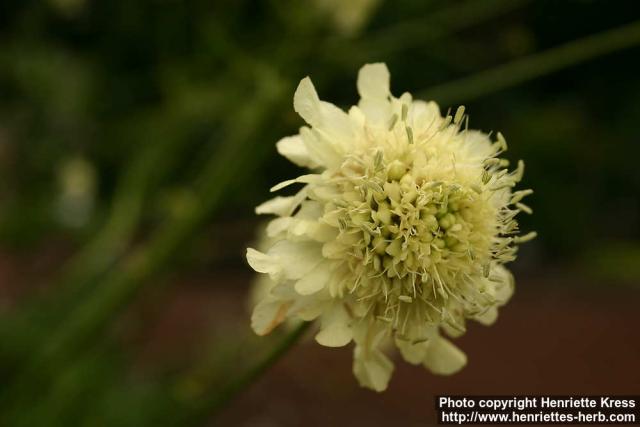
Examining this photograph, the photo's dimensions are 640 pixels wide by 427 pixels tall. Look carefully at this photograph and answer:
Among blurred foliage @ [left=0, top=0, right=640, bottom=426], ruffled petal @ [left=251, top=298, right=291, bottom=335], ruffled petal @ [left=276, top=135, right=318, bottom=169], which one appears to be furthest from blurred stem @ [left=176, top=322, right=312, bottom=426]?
blurred foliage @ [left=0, top=0, right=640, bottom=426]

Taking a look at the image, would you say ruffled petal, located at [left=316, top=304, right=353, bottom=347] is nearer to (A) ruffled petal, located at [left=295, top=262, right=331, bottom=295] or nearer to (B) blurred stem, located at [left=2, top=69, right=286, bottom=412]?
(A) ruffled petal, located at [left=295, top=262, right=331, bottom=295]

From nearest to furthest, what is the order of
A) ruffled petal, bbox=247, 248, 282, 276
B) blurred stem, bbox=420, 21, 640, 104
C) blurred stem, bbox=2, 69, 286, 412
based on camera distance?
ruffled petal, bbox=247, 248, 282, 276
blurred stem, bbox=420, 21, 640, 104
blurred stem, bbox=2, 69, 286, 412

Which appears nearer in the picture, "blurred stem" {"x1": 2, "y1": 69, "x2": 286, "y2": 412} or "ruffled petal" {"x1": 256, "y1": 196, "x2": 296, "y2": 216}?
"ruffled petal" {"x1": 256, "y1": 196, "x2": 296, "y2": 216}

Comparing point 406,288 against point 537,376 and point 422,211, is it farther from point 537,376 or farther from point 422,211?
point 537,376

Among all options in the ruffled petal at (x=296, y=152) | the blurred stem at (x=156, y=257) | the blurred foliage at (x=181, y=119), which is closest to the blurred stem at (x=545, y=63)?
the blurred foliage at (x=181, y=119)

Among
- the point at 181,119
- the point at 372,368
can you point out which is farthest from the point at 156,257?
the point at 372,368

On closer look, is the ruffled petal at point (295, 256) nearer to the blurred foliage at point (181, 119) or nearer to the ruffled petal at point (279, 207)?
the ruffled petal at point (279, 207)
